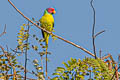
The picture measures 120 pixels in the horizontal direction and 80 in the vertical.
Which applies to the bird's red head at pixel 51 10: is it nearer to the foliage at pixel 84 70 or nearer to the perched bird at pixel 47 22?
the perched bird at pixel 47 22

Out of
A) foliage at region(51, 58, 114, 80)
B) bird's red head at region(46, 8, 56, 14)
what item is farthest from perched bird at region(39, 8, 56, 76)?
foliage at region(51, 58, 114, 80)

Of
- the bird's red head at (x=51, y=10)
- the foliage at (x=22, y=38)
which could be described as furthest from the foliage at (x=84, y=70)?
the bird's red head at (x=51, y=10)

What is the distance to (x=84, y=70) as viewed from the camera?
139 cm

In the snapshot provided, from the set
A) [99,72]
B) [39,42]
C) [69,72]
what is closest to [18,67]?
[39,42]

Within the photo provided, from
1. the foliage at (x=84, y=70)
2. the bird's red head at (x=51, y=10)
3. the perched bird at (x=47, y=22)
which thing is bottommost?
the foliage at (x=84, y=70)

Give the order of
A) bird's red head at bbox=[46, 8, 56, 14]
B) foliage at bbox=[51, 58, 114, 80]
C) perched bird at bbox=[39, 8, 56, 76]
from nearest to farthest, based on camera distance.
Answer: foliage at bbox=[51, 58, 114, 80] → perched bird at bbox=[39, 8, 56, 76] → bird's red head at bbox=[46, 8, 56, 14]

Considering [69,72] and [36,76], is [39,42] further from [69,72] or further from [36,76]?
[69,72]

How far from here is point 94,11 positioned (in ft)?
4.96

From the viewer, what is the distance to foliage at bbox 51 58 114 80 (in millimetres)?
1327

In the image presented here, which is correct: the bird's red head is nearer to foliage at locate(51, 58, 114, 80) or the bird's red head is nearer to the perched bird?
the perched bird

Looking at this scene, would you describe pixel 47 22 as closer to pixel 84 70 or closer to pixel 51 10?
pixel 51 10

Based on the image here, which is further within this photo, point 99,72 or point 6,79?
point 6,79

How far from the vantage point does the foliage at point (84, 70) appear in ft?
4.35

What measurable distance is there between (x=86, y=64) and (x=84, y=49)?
13 cm
